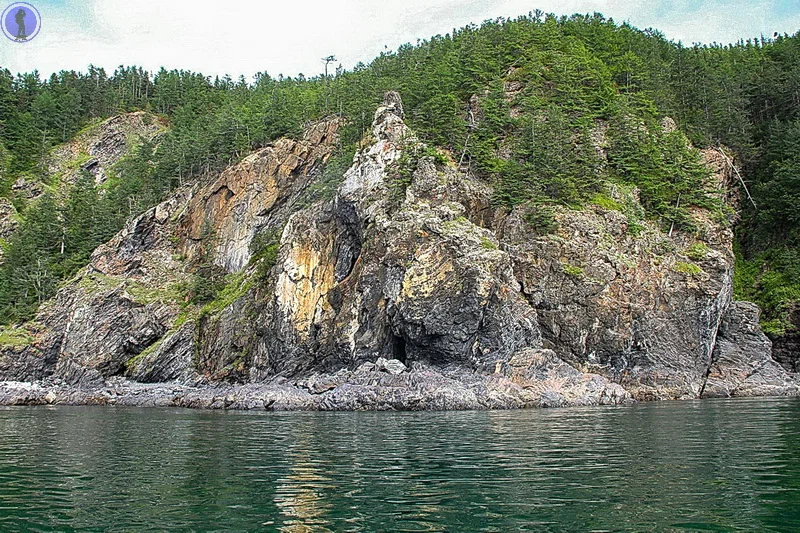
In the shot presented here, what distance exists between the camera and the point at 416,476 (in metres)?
15.9

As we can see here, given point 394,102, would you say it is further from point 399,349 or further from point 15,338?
point 15,338

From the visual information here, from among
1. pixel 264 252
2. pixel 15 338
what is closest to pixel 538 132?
pixel 264 252

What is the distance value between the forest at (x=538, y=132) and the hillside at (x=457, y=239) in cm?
33

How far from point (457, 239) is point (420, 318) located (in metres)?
7.16

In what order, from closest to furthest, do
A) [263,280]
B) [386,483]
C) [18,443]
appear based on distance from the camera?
[386,483]
[18,443]
[263,280]

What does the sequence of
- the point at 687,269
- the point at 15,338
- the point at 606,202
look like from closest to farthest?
the point at 687,269
the point at 606,202
the point at 15,338

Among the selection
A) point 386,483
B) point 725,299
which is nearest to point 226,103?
point 725,299

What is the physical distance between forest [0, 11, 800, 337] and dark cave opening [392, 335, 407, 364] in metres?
17.1

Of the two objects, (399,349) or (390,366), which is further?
(399,349)

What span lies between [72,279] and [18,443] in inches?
2146

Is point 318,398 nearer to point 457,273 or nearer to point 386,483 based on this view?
point 457,273

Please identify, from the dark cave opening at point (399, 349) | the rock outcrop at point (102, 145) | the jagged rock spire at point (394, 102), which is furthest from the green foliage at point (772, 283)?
the rock outcrop at point (102, 145)

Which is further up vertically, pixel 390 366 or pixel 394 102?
pixel 394 102

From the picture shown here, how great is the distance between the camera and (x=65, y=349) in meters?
63.9
